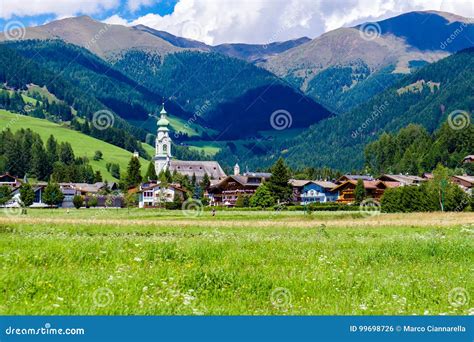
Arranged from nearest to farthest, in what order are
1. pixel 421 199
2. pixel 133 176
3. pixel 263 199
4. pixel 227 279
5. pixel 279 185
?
pixel 227 279 → pixel 421 199 → pixel 263 199 → pixel 279 185 → pixel 133 176

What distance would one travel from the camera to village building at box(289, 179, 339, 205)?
186 meters

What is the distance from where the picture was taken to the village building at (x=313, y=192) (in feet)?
611

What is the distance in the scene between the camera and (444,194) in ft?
331

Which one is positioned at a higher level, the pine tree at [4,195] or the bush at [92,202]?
the pine tree at [4,195]

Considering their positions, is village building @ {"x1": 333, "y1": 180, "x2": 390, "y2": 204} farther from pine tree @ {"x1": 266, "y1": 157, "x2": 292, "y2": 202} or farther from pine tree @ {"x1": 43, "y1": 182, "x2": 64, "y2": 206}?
pine tree @ {"x1": 43, "y1": 182, "x2": 64, "y2": 206}

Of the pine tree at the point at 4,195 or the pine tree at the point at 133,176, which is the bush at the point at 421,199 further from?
the pine tree at the point at 133,176

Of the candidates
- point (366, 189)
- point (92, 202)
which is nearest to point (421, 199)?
point (366, 189)

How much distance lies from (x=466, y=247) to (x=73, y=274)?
15.9 meters

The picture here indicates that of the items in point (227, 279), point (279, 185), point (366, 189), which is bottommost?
point (366, 189)

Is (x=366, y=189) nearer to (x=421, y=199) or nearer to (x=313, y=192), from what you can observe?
(x=313, y=192)

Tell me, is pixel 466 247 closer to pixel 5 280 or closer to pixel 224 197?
pixel 5 280

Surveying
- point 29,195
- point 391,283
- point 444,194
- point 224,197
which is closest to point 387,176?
point 224,197

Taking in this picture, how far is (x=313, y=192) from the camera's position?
18888 centimetres

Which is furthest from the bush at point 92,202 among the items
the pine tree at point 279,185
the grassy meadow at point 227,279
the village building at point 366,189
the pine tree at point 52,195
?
the grassy meadow at point 227,279
